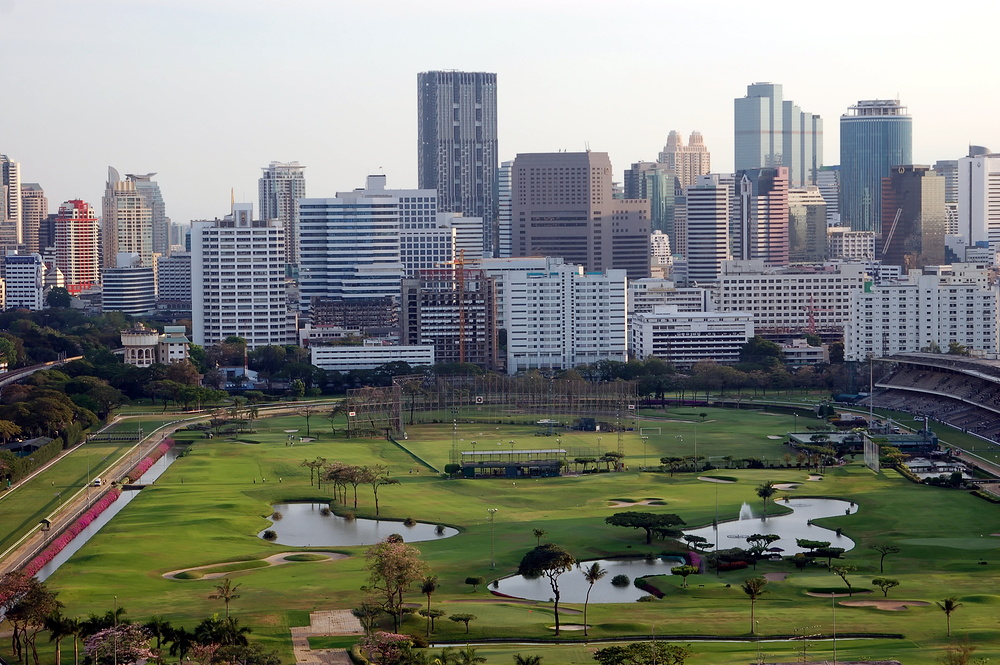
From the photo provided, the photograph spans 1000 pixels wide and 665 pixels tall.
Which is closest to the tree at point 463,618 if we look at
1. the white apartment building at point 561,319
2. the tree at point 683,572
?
the tree at point 683,572

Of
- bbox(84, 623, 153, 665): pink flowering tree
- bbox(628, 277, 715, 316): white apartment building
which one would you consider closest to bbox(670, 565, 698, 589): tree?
bbox(84, 623, 153, 665): pink flowering tree

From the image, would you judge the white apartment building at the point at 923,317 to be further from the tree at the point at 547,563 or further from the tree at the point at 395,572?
the tree at the point at 395,572

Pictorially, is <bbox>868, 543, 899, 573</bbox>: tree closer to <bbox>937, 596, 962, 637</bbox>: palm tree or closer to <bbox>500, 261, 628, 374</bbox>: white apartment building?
<bbox>937, 596, 962, 637</bbox>: palm tree

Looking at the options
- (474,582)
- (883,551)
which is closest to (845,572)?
(883,551)

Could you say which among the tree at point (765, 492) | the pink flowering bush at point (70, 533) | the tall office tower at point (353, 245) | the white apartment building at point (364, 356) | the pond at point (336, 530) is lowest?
the pond at point (336, 530)

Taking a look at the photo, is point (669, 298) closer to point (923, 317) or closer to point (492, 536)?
point (923, 317)

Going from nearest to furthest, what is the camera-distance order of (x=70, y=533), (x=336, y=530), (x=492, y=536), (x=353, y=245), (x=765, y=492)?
1. (x=492, y=536)
2. (x=70, y=533)
3. (x=336, y=530)
4. (x=765, y=492)
5. (x=353, y=245)
